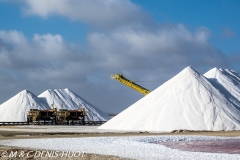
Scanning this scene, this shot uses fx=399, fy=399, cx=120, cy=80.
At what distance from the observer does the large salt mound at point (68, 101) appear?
6725cm

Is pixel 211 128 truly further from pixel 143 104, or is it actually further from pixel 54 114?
pixel 54 114

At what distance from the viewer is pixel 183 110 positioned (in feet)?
107

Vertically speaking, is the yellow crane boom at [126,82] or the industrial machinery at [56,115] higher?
the yellow crane boom at [126,82]

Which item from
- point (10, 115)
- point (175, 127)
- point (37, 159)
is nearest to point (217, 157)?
point (37, 159)

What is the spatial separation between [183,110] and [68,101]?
40.7 meters

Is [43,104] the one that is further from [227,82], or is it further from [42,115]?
[227,82]

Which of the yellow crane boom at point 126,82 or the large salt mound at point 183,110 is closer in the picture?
the large salt mound at point 183,110

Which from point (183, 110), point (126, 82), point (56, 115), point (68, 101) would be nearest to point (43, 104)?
point (68, 101)

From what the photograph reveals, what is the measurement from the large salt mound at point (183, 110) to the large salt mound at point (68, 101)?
29506 millimetres

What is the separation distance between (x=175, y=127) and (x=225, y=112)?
4.87 metres

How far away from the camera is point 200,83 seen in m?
36.7

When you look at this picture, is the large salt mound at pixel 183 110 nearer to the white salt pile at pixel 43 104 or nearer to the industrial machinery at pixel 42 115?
the industrial machinery at pixel 42 115

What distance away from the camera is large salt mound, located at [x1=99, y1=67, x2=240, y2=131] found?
31.1 m

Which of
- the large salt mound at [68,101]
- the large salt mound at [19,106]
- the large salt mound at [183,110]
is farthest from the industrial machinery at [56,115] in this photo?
the large salt mound at [183,110]
